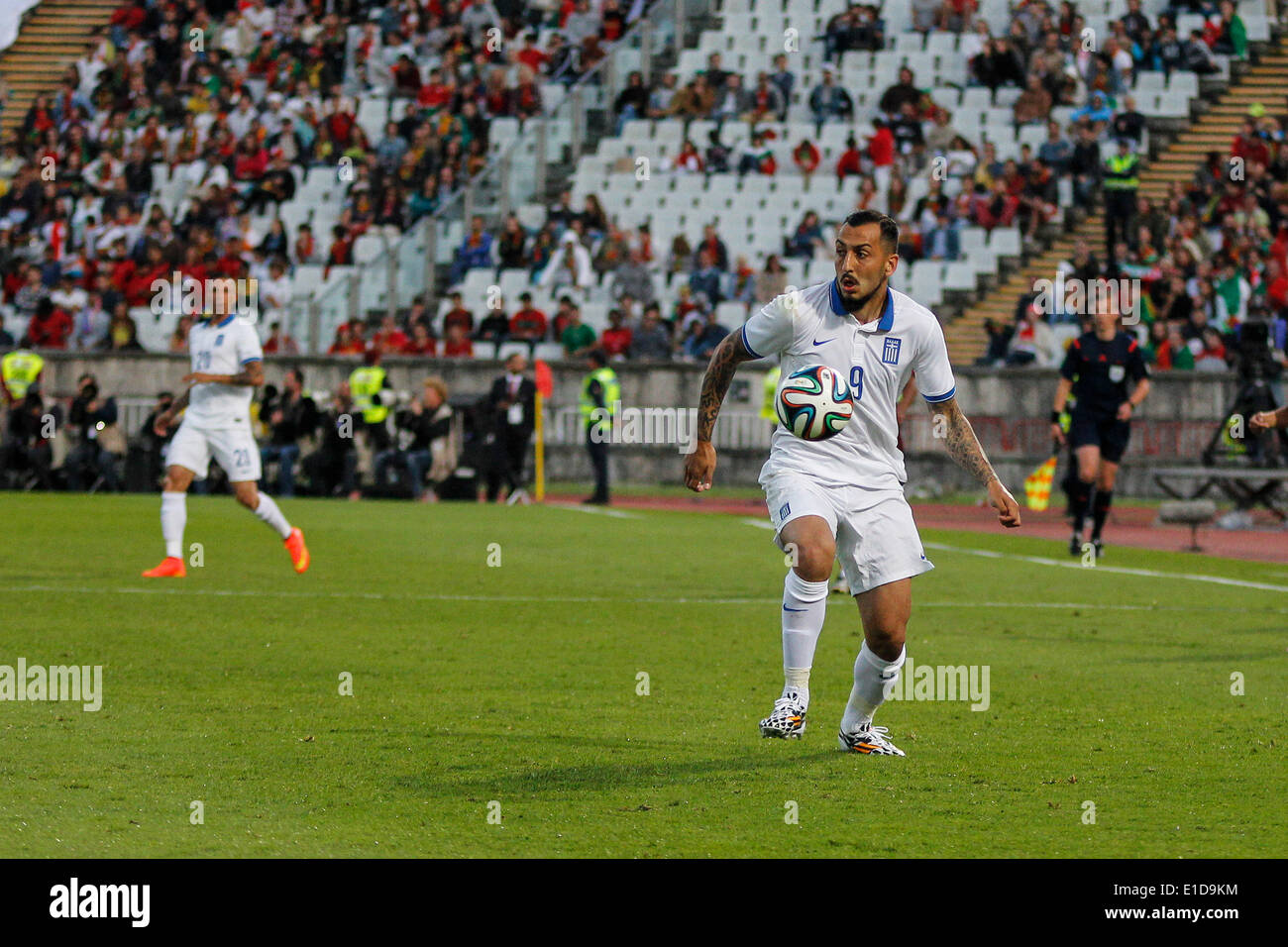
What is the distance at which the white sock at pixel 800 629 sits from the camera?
26.3 ft

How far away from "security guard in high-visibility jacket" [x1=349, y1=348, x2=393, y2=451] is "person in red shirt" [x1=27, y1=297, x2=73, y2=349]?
6721 mm

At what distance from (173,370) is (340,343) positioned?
269 centimetres

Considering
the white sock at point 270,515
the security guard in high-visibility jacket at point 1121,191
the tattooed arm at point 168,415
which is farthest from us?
the security guard in high-visibility jacket at point 1121,191

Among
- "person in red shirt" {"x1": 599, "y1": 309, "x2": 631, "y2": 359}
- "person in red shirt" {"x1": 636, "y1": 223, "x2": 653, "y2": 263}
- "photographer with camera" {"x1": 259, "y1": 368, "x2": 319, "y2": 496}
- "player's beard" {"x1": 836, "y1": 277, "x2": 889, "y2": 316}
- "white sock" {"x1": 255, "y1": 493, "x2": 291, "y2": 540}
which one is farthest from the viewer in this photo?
"person in red shirt" {"x1": 636, "y1": 223, "x2": 653, "y2": 263}

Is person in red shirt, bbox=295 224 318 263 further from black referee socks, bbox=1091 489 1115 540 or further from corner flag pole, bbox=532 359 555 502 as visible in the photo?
black referee socks, bbox=1091 489 1115 540

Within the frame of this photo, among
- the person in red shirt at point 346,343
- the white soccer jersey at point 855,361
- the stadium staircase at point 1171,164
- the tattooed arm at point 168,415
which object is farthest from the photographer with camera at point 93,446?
the white soccer jersey at point 855,361

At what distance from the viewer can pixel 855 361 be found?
26.3 feet

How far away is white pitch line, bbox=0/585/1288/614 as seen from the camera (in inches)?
565

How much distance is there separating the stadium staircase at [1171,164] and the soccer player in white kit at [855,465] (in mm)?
22823

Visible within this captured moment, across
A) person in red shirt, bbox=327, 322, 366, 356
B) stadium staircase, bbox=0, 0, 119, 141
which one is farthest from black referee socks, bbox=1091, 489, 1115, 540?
stadium staircase, bbox=0, 0, 119, 141

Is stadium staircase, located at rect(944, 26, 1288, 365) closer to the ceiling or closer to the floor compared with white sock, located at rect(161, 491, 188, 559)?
closer to the ceiling

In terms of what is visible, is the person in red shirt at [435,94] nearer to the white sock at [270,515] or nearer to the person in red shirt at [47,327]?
the person in red shirt at [47,327]

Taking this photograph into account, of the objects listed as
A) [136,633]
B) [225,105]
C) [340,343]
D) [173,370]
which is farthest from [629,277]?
[136,633]
